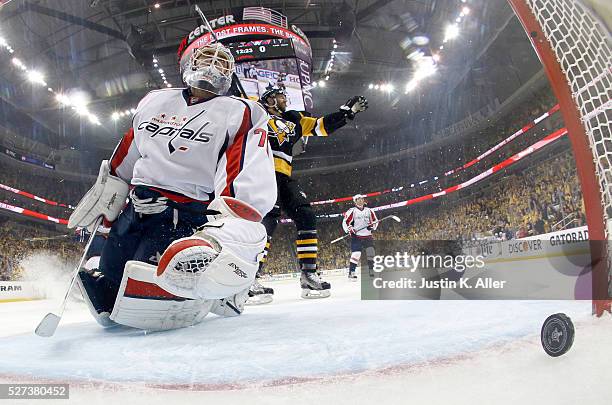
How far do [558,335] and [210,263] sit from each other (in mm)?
552

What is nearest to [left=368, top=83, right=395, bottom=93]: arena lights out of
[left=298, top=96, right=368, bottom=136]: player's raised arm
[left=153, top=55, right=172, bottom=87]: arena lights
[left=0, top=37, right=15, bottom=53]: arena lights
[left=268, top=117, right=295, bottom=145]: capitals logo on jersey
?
[left=153, top=55, right=172, bottom=87]: arena lights

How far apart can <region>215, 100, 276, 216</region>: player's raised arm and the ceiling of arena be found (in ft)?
27.8

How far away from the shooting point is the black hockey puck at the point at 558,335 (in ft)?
2.04

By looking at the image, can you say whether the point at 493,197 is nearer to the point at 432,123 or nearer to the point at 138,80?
the point at 432,123

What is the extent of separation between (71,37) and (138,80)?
6.65 feet

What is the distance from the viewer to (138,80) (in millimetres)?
11203

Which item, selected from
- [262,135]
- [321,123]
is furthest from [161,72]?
[262,135]

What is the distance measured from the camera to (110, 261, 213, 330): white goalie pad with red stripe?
1.07 metres

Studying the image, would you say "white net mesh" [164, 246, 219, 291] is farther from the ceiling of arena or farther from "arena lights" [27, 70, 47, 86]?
"arena lights" [27, 70, 47, 86]

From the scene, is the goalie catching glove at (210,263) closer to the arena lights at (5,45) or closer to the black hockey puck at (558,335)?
the black hockey puck at (558,335)

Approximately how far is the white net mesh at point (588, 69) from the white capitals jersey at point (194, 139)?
2.48ft

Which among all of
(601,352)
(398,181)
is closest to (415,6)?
(398,181)

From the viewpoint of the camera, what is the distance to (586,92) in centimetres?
108

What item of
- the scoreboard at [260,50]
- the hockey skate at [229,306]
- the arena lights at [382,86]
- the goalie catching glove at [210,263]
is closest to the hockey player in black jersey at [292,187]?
the hockey skate at [229,306]
